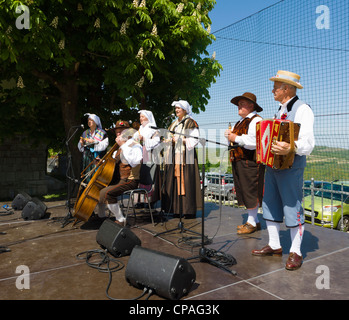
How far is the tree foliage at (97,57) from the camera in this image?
5980 millimetres

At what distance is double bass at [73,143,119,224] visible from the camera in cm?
434

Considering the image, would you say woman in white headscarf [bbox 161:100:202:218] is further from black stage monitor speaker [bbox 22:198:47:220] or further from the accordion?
black stage monitor speaker [bbox 22:198:47:220]

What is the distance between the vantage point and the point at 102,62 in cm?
755

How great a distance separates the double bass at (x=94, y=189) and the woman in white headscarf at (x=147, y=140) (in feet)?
2.17

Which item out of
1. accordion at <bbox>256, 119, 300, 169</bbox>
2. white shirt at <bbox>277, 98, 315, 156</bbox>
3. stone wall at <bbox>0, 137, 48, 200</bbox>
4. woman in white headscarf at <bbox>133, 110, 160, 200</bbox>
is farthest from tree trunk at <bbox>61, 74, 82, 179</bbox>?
white shirt at <bbox>277, 98, 315, 156</bbox>

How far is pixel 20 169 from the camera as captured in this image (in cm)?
1047

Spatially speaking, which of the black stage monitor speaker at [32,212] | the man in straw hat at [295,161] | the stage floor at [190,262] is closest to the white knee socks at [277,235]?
the man in straw hat at [295,161]

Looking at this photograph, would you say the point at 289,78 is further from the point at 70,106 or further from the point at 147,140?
the point at 70,106

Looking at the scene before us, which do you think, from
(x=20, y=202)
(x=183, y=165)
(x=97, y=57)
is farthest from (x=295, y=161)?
(x=97, y=57)

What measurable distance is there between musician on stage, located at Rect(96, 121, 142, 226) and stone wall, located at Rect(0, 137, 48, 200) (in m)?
6.35

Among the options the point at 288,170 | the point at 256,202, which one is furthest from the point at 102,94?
the point at 288,170

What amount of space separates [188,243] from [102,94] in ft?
22.6

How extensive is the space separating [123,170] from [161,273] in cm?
254

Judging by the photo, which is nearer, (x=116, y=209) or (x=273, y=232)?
(x=273, y=232)
